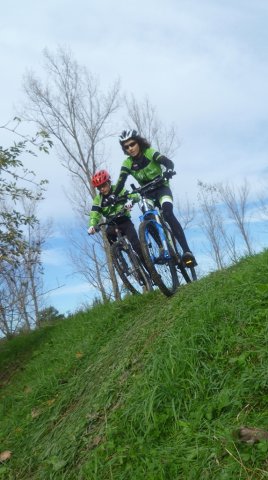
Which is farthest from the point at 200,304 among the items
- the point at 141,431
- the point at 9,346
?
the point at 9,346

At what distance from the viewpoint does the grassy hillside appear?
227 cm

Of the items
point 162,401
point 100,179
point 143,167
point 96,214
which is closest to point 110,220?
point 96,214

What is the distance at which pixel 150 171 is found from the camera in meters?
5.96

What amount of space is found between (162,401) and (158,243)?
3044mm

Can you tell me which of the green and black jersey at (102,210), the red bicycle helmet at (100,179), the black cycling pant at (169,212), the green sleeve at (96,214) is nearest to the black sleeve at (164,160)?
the black cycling pant at (169,212)

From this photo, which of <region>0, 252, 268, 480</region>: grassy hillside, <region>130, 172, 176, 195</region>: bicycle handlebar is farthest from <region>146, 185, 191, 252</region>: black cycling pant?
<region>0, 252, 268, 480</region>: grassy hillside

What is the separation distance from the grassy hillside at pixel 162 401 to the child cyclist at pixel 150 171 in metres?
1.37

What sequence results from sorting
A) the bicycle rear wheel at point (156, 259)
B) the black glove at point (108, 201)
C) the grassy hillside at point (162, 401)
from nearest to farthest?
the grassy hillside at point (162, 401) < the bicycle rear wheel at point (156, 259) < the black glove at point (108, 201)

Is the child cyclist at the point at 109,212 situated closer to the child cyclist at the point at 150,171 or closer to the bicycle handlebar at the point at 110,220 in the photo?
the bicycle handlebar at the point at 110,220

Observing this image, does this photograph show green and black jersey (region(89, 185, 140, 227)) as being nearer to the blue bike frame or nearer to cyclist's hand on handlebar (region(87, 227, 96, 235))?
cyclist's hand on handlebar (region(87, 227, 96, 235))

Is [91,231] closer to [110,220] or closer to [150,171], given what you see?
[110,220]

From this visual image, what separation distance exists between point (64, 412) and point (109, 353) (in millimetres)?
730

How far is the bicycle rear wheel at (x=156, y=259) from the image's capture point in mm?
5230

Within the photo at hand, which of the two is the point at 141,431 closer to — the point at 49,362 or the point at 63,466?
the point at 63,466
